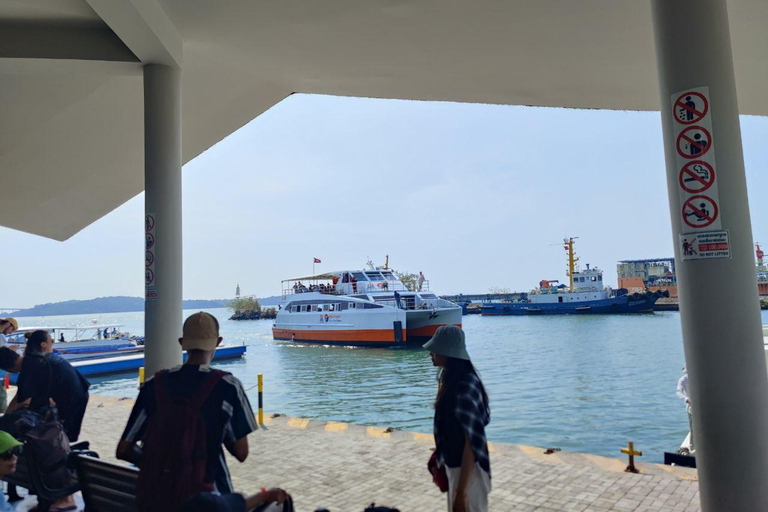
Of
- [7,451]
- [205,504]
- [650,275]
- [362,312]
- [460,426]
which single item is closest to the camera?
[205,504]

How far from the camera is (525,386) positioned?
18.7 m

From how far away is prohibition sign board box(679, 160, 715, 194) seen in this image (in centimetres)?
280

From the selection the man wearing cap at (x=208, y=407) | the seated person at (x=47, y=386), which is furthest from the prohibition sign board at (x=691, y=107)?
the seated person at (x=47, y=386)

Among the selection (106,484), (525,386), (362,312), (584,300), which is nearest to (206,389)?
(106,484)

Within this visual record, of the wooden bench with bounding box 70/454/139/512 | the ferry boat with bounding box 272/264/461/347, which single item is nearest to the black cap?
the wooden bench with bounding box 70/454/139/512

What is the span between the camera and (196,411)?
1.90 metres

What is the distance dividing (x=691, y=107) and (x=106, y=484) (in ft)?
11.4

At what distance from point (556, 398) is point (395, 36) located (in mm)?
13804

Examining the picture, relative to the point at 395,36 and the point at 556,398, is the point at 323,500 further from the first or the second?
the point at 556,398

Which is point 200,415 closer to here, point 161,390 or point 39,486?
point 161,390

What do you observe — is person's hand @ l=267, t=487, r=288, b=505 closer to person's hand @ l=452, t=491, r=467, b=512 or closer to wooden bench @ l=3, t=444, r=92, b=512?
person's hand @ l=452, t=491, r=467, b=512

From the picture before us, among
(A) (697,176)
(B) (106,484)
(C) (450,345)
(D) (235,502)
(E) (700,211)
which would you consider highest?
(A) (697,176)

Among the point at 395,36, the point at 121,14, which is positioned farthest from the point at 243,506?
the point at 395,36

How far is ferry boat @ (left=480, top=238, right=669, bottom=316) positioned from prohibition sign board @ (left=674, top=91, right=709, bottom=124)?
55376 millimetres
